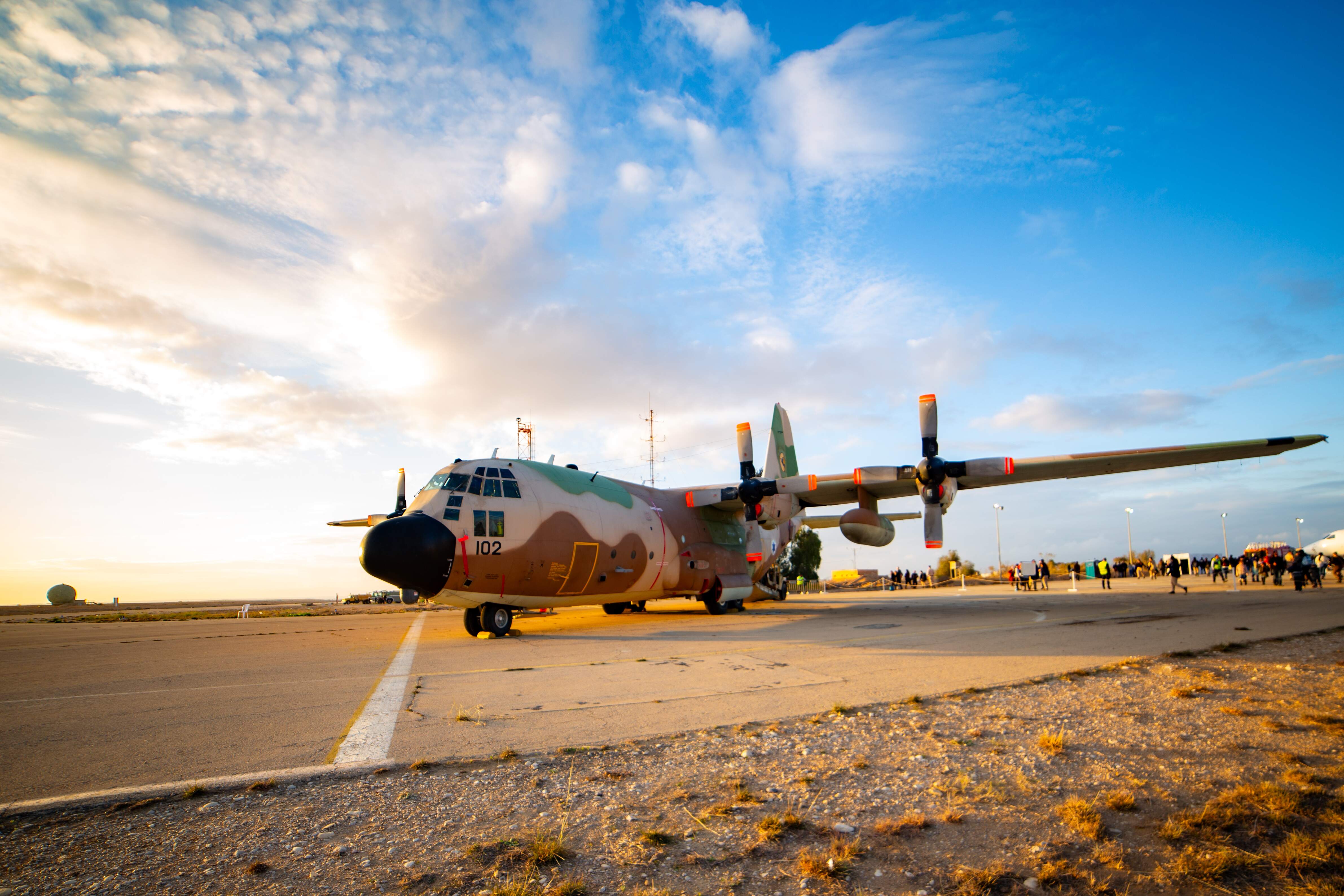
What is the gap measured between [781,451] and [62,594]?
67104 millimetres

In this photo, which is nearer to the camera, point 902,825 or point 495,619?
point 902,825

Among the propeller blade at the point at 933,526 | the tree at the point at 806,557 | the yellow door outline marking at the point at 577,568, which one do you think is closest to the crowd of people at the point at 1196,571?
the propeller blade at the point at 933,526

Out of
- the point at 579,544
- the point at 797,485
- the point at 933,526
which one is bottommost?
the point at 579,544

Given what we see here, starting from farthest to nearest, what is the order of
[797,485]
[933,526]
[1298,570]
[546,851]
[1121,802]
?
1. [1298,570]
2. [797,485]
3. [933,526]
4. [1121,802]
5. [546,851]

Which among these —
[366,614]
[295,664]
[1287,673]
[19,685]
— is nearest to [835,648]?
[1287,673]

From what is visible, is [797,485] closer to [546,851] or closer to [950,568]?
[546,851]

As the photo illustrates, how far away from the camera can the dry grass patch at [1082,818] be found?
145 inches

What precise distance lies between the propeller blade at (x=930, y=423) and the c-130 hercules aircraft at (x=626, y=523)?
4 cm

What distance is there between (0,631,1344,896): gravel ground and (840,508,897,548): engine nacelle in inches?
538

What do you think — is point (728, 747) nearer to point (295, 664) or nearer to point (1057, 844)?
point (1057, 844)

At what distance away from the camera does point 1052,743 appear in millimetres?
5184

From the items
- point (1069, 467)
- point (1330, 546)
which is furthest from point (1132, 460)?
point (1330, 546)

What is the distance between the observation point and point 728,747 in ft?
17.7

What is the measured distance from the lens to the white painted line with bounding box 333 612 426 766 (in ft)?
17.3
